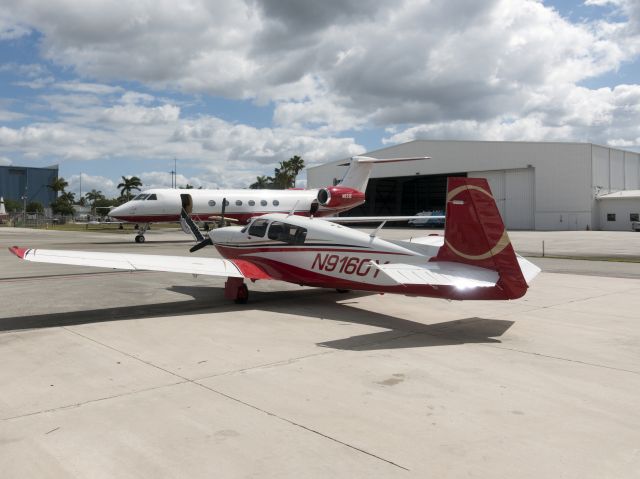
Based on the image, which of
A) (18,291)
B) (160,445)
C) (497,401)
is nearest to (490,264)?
(497,401)

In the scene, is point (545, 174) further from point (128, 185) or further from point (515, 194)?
point (128, 185)

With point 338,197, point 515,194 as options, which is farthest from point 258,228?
point 515,194

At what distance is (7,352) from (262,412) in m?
4.54

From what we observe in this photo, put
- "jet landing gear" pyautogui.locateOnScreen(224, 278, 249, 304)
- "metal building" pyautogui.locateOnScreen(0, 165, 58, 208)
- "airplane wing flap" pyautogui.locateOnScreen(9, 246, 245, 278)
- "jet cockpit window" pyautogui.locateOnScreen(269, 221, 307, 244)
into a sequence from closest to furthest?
1. "airplane wing flap" pyautogui.locateOnScreen(9, 246, 245, 278)
2. "jet cockpit window" pyautogui.locateOnScreen(269, 221, 307, 244)
3. "jet landing gear" pyautogui.locateOnScreen(224, 278, 249, 304)
4. "metal building" pyautogui.locateOnScreen(0, 165, 58, 208)

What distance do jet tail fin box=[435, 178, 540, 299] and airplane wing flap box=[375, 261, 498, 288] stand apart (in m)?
0.15

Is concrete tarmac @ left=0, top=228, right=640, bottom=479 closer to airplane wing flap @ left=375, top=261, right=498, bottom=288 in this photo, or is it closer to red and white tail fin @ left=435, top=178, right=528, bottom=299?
airplane wing flap @ left=375, top=261, right=498, bottom=288

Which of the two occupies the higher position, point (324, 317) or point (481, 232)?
point (481, 232)

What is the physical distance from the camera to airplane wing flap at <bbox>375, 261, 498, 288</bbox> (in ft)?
26.6

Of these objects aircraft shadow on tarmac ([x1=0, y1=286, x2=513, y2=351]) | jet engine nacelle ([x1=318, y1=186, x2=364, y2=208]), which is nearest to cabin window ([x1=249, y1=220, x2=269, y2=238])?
aircraft shadow on tarmac ([x1=0, y1=286, x2=513, y2=351])

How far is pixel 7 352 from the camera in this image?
7.51 meters

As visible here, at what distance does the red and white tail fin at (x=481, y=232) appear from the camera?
8363mm

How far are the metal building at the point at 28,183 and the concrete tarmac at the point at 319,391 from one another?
19070cm

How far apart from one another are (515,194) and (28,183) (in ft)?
564

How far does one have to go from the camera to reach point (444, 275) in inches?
332
